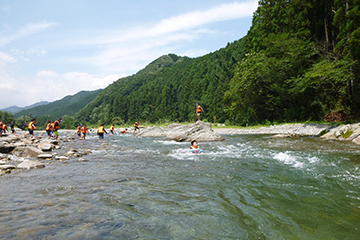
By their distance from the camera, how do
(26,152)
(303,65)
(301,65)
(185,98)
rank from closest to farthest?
(26,152) → (301,65) → (303,65) → (185,98)

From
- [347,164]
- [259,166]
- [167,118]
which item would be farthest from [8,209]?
[167,118]

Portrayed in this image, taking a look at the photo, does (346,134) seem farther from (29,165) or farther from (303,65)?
(29,165)

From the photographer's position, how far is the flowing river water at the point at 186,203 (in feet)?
11.5

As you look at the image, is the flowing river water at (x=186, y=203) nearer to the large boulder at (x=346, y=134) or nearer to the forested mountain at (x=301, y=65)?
the large boulder at (x=346, y=134)

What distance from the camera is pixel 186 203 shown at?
4.79 m

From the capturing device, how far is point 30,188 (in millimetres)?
5902

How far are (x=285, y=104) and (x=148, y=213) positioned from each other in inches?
1254

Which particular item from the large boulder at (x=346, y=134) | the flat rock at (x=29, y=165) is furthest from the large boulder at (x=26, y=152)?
the large boulder at (x=346, y=134)

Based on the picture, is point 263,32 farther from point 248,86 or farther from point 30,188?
point 30,188

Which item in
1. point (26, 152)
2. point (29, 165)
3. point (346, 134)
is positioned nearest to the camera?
point (29, 165)

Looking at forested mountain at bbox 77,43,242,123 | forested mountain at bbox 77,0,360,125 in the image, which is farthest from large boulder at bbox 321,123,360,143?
forested mountain at bbox 77,43,242,123

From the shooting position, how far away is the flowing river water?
3514 mm

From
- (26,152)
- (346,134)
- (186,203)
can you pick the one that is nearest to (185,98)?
(346,134)

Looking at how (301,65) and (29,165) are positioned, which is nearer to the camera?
(29,165)
